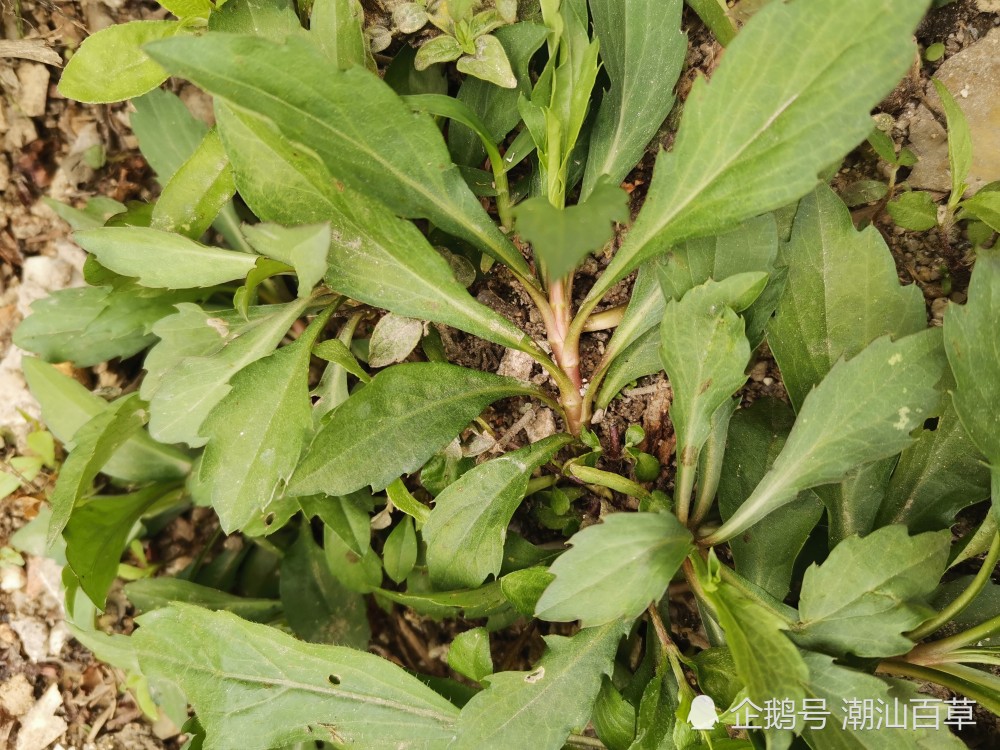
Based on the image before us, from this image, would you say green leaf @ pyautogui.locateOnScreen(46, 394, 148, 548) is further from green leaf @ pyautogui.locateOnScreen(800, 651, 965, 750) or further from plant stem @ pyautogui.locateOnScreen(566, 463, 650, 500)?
A: green leaf @ pyautogui.locateOnScreen(800, 651, 965, 750)

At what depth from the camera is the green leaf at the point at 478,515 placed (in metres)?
1.29

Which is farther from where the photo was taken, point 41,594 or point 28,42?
point 41,594

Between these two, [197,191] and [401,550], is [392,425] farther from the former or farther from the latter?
[197,191]

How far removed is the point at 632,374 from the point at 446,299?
0.36 m

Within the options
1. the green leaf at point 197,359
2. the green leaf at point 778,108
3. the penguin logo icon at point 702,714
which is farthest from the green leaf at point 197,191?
the penguin logo icon at point 702,714

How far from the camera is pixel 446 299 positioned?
1.30 m

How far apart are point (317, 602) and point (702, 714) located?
86cm

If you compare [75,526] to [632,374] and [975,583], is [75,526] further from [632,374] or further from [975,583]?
[975,583]

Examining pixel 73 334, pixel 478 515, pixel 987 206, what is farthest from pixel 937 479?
pixel 73 334

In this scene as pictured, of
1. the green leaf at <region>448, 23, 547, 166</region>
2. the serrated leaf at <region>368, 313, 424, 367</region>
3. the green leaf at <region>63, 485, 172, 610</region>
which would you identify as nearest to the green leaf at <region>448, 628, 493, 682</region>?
the serrated leaf at <region>368, 313, 424, 367</region>

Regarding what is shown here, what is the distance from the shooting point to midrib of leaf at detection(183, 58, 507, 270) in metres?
1.04

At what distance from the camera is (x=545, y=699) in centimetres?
123

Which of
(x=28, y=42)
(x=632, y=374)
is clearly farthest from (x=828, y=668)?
(x=28, y=42)

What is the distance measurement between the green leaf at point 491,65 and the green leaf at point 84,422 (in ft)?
3.56
